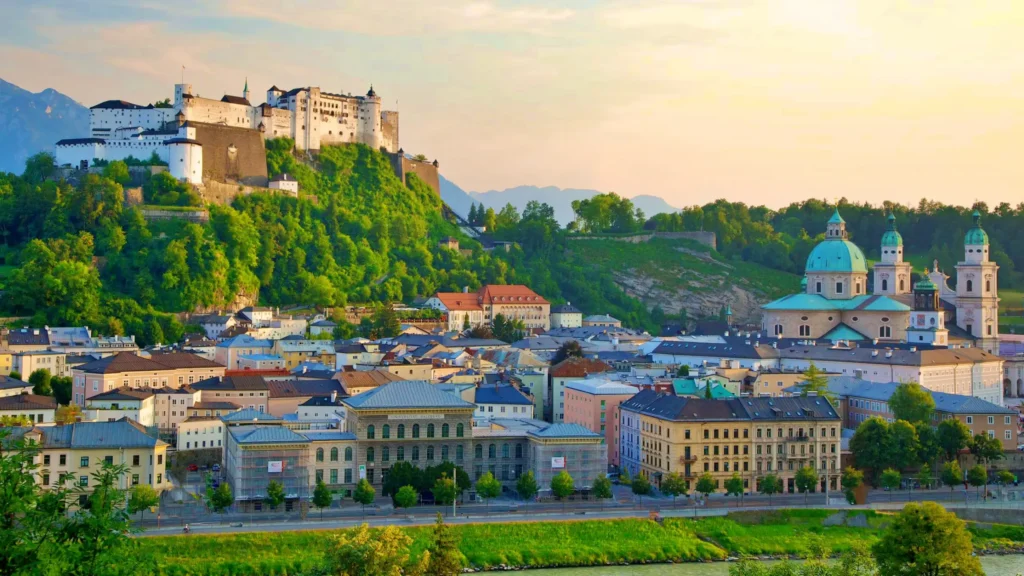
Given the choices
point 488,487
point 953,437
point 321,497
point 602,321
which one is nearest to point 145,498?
point 321,497

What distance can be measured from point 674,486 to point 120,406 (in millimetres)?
22872

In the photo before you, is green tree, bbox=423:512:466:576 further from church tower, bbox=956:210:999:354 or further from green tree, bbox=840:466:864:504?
Result: church tower, bbox=956:210:999:354

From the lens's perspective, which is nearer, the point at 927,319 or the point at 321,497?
the point at 321,497

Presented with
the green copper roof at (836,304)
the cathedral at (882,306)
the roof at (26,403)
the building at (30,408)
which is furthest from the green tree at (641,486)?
the green copper roof at (836,304)

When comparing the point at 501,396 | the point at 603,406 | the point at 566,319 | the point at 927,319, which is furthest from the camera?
the point at 566,319

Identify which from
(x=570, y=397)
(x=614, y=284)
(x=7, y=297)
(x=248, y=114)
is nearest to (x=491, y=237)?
(x=614, y=284)

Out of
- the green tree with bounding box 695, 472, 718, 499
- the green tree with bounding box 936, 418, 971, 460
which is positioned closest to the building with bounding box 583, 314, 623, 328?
the green tree with bounding box 936, 418, 971, 460

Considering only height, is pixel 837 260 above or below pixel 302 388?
above

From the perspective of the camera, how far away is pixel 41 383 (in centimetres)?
6031

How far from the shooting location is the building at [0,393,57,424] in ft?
166

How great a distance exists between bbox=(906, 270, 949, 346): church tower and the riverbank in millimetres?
34722

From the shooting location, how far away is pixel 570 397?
188 ft

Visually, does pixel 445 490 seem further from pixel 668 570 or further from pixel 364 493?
pixel 668 570

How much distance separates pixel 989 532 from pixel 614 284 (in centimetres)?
6904
